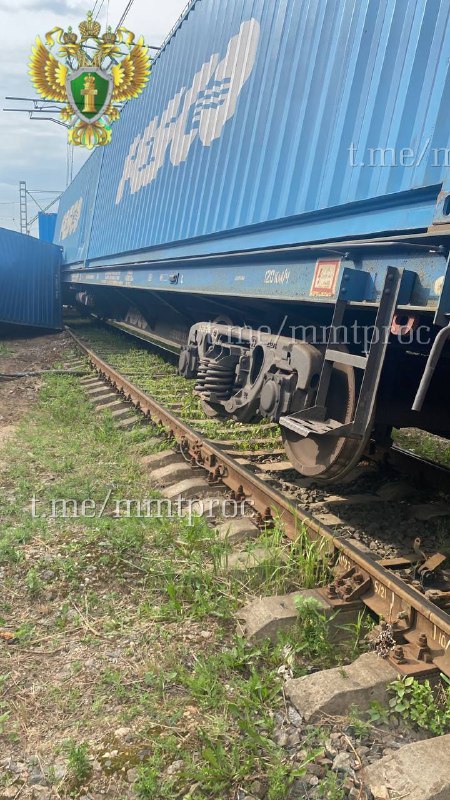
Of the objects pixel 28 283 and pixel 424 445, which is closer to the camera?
pixel 424 445

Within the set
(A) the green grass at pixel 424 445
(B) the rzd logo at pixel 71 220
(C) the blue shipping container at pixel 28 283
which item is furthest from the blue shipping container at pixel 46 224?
(A) the green grass at pixel 424 445

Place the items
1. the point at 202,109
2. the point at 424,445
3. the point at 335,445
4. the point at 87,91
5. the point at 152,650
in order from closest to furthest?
the point at 152,650
the point at 335,445
the point at 202,109
the point at 424,445
the point at 87,91

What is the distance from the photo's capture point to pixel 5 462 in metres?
5.29

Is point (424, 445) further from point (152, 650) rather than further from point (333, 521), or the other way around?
point (152, 650)

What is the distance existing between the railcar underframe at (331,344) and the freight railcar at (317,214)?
13 millimetres

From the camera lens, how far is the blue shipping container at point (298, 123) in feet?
9.80

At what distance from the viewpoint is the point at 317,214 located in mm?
3811

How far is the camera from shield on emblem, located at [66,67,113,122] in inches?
507

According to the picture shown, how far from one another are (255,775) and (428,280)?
2.16 metres

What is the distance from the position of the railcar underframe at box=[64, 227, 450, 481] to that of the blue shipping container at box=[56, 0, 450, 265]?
18cm

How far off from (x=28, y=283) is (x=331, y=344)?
14.8 metres

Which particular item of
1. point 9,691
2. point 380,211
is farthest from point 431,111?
point 9,691

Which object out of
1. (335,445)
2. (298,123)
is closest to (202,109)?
(298,123)

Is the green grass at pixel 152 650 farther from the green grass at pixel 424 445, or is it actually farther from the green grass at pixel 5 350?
the green grass at pixel 5 350
